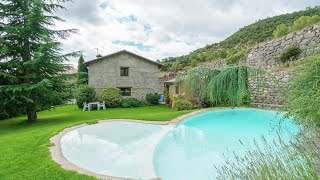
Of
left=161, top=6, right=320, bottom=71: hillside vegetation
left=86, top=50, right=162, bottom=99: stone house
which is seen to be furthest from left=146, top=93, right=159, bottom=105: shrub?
left=161, top=6, right=320, bottom=71: hillside vegetation

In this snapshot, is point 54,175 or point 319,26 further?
point 319,26

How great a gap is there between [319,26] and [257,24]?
20.8m

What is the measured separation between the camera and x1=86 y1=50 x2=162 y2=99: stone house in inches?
1055

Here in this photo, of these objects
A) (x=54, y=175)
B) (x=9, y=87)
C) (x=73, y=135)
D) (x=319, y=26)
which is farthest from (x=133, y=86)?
(x=54, y=175)

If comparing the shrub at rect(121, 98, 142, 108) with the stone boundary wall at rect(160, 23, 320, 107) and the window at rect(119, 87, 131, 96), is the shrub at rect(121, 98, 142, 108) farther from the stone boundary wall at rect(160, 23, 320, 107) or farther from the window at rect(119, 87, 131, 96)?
the stone boundary wall at rect(160, 23, 320, 107)

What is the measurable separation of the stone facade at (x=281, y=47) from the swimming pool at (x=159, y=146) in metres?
9.30

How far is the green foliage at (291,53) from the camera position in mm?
21547

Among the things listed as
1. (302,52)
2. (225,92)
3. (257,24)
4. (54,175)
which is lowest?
(54,175)

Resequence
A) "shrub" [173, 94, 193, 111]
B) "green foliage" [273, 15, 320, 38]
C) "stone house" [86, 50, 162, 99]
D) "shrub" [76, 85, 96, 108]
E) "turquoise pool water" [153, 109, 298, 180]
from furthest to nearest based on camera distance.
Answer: "stone house" [86, 50, 162, 99]
"shrub" [76, 85, 96, 108]
"green foliage" [273, 15, 320, 38]
"shrub" [173, 94, 193, 111]
"turquoise pool water" [153, 109, 298, 180]

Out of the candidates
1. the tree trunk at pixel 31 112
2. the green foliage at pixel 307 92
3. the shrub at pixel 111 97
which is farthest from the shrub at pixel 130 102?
the green foliage at pixel 307 92

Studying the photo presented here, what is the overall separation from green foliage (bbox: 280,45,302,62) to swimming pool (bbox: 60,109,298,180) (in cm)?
998

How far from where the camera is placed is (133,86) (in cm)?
2770

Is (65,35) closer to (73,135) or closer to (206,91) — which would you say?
(73,135)

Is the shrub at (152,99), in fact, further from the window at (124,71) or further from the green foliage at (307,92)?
the green foliage at (307,92)
